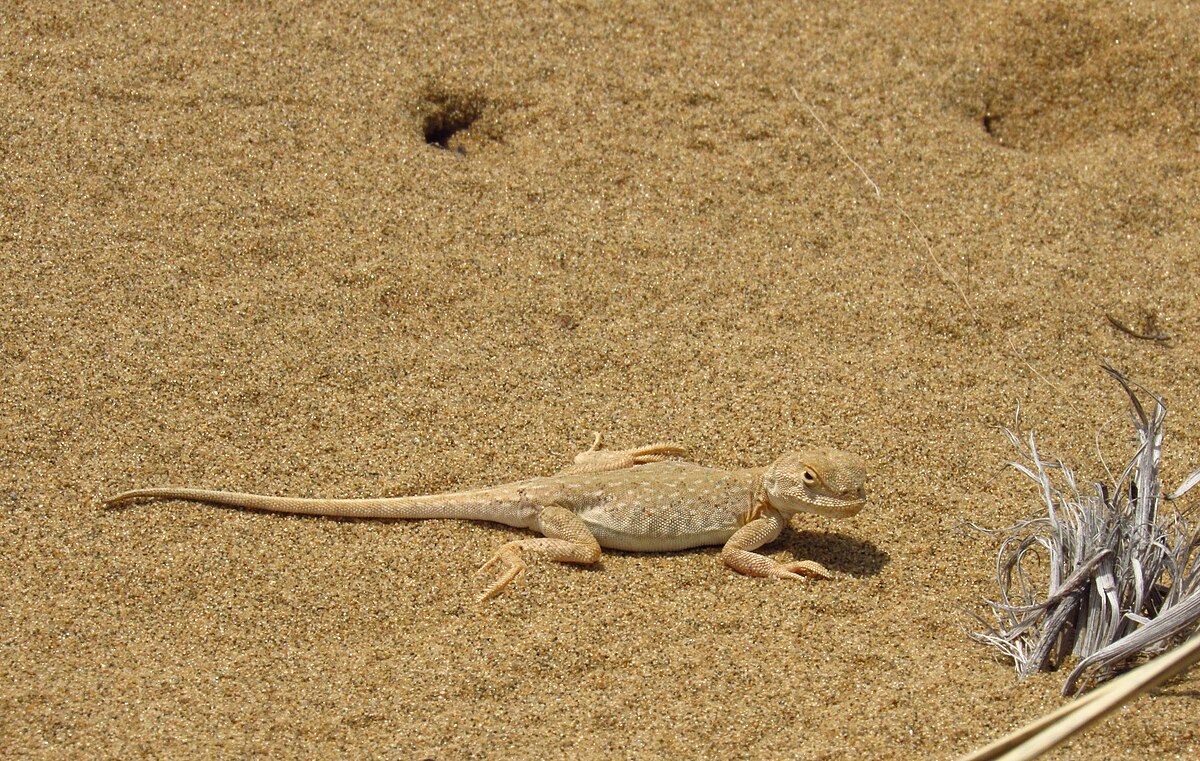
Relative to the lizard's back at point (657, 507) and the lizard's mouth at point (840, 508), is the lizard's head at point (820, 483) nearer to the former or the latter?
the lizard's mouth at point (840, 508)

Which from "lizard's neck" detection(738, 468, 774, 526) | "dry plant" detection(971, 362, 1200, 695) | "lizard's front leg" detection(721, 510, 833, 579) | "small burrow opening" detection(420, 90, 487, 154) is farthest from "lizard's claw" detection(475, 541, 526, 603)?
"small burrow opening" detection(420, 90, 487, 154)

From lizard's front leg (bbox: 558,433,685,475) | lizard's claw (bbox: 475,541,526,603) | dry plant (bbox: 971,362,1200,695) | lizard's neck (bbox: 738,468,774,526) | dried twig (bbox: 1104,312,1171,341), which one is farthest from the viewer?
dried twig (bbox: 1104,312,1171,341)

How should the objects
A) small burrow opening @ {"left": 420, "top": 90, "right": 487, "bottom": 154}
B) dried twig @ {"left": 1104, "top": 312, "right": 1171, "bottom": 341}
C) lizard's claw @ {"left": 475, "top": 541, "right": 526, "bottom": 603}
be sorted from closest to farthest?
lizard's claw @ {"left": 475, "top": 541, "right": 526, "bottom": 603} < dried twig @ {"left": 1104, "top": 312, "right": 1171, "bottom": 341} < small burrow opening @ {"left": 420, "top": 90, "right": 487, "bottom": 154}

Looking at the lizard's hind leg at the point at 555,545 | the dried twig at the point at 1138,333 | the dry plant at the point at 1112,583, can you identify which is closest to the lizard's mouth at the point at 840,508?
the dry plant at the point at 1112,583

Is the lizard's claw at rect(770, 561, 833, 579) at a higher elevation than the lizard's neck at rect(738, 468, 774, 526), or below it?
below

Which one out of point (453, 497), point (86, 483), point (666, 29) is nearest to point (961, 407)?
point (453, 497)

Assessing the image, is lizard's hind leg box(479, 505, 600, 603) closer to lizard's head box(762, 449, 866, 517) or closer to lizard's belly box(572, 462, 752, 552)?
lizard's belly box(572, 462, 752, 552)

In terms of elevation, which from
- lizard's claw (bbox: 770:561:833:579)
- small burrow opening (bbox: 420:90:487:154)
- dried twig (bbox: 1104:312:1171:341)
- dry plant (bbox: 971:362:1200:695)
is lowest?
lizard's claw (bbox: 770:561:833:579)

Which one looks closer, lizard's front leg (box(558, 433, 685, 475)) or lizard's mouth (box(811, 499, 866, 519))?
lizard's mouth (box(811, 499, 866, 519))
